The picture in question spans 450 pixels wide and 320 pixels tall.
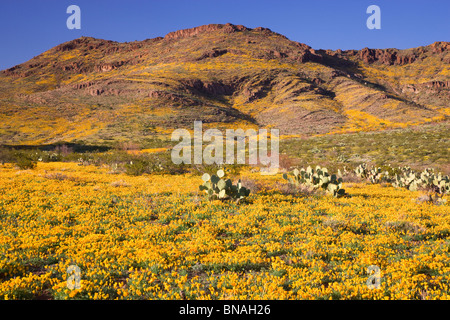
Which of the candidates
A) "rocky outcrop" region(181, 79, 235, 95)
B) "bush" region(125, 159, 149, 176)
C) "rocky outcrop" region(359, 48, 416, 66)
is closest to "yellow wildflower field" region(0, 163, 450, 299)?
"bush" region(125, 159, 149, 176)

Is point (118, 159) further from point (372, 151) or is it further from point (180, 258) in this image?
point (372, 151)

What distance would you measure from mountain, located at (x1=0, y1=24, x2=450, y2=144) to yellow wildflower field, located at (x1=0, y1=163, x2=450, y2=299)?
48.6 meters

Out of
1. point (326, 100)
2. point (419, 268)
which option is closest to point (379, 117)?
point (326, 100)

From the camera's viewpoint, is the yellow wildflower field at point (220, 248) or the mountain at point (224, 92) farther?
the mountain at point (224, 92)

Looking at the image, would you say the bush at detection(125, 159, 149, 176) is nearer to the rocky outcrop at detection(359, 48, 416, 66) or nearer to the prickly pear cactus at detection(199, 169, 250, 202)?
the prickly pear cactus at detection(199, 169, 250, 202)

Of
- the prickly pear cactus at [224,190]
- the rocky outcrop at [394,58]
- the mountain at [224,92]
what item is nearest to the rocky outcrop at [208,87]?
the mountain at [224,92]

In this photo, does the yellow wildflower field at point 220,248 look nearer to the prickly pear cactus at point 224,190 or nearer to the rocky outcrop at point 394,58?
the prickly pear cactus at point 224,190

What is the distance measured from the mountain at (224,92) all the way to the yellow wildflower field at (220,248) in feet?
159

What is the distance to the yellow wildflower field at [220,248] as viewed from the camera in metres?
5.57

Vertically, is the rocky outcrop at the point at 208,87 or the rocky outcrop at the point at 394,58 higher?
the rocky outcrop at the point at 394,58

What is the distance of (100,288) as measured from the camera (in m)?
5.58

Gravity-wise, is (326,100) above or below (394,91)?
below

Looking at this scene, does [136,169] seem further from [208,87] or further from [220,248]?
[208,87]

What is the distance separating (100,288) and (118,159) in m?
25.0
